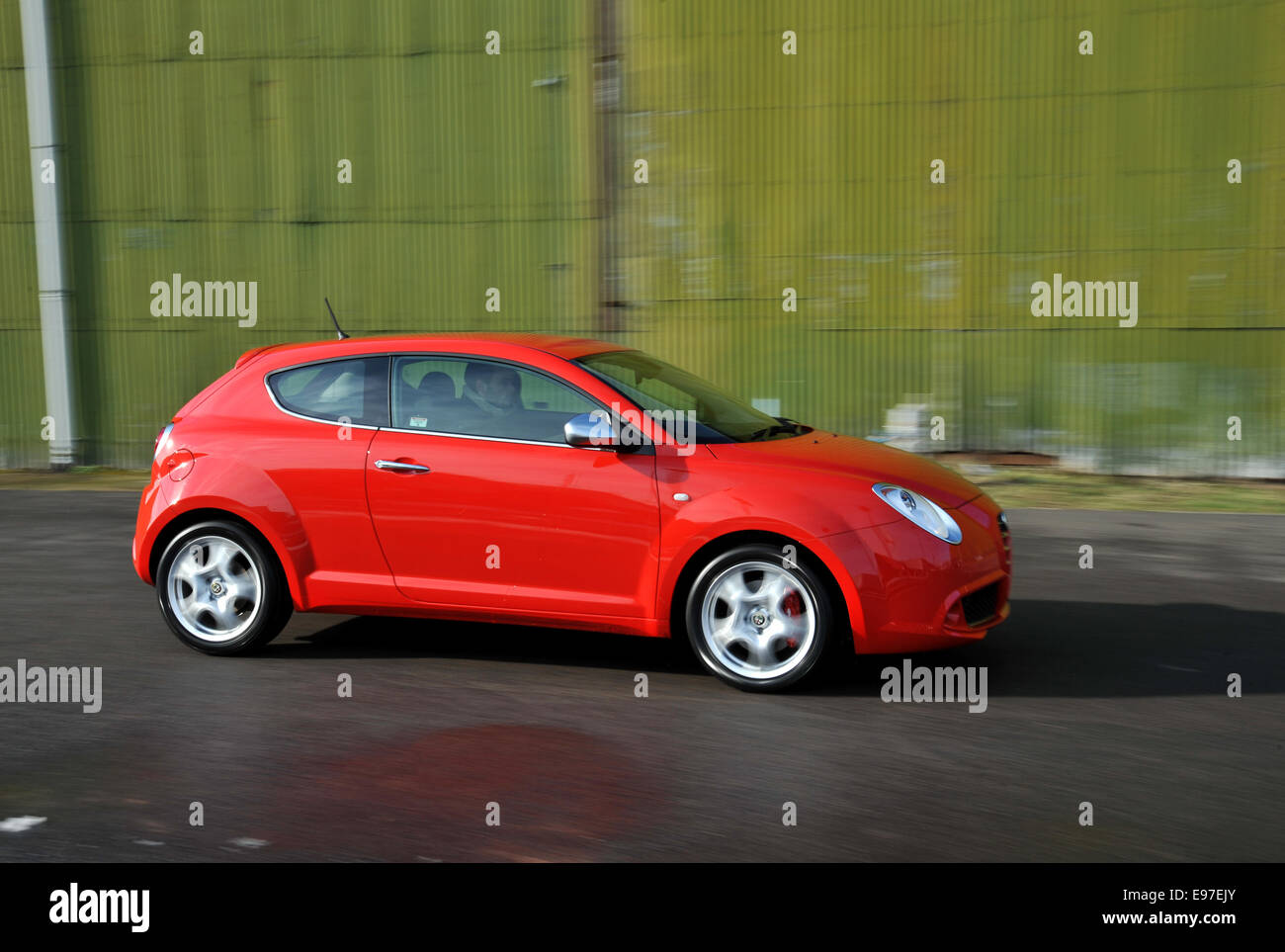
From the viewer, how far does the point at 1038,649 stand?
6.85 meters

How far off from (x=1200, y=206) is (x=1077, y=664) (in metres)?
8.24

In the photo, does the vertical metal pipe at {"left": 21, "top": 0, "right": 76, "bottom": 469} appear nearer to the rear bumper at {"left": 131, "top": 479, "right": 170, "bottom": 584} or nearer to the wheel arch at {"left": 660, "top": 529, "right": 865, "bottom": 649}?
the rear bumper at {"left": 131, "top": 479, "right": 170, "bottom": 584}

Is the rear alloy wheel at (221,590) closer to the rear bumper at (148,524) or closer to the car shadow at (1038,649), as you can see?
the rear bumper at (148,524)

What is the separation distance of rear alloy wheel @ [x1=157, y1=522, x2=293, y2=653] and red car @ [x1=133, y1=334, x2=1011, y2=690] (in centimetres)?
1

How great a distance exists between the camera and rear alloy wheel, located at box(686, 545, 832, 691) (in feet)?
19.5

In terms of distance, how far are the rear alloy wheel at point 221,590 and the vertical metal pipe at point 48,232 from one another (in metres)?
9.74

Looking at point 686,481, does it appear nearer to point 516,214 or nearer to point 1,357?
point 516,214

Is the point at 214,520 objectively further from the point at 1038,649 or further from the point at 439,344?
the point at 1038,649

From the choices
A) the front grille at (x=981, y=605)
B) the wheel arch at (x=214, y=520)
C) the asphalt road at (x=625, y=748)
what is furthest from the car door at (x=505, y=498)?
the front grille at (x=981, y=605)

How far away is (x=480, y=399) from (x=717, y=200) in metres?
8.36

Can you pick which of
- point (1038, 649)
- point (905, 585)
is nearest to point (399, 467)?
point (905, 585)

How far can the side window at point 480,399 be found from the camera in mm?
6395

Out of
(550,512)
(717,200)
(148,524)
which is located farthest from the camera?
(717,200)
